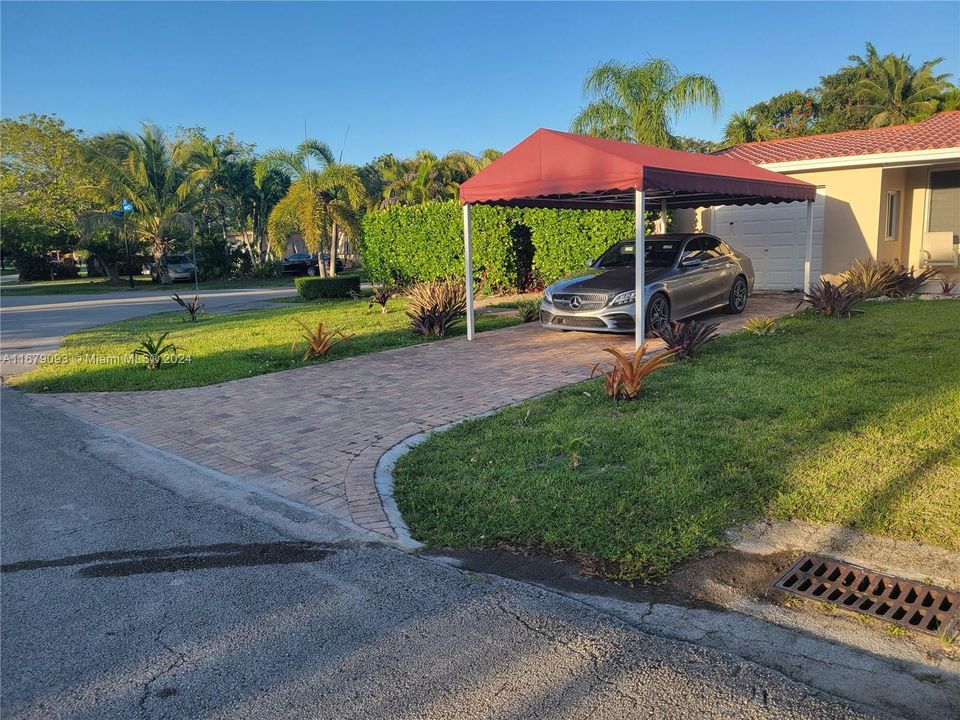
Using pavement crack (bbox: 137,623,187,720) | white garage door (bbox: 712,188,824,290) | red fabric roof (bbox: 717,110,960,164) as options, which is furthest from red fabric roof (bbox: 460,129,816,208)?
pavement crack (bbox: 137,623,187,720)

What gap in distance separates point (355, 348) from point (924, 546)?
8.59m

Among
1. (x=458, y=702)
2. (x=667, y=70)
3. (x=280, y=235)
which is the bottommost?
(x=458, y=702)

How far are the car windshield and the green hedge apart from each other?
12.7 feet

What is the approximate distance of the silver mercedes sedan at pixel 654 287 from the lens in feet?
34.2

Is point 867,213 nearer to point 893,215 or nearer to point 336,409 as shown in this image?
point 893,215

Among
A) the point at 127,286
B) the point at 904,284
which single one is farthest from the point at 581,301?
the point at 127,286

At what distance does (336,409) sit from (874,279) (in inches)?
438

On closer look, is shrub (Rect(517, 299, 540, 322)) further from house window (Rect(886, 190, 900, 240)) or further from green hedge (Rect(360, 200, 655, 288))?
house window (Rect(886, 190, 900, 240))

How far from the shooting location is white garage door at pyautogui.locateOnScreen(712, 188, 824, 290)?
629 inches

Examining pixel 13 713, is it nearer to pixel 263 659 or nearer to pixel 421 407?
pixel 263 659

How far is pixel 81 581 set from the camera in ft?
12.8

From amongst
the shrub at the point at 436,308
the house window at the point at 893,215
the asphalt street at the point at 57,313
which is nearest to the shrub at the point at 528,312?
the shrub at the point at 436,308

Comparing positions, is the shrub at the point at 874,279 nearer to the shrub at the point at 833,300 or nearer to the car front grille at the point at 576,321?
the shrub at the point at 833,300

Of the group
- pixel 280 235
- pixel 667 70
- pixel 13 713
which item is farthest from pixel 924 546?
pixel 280 235
